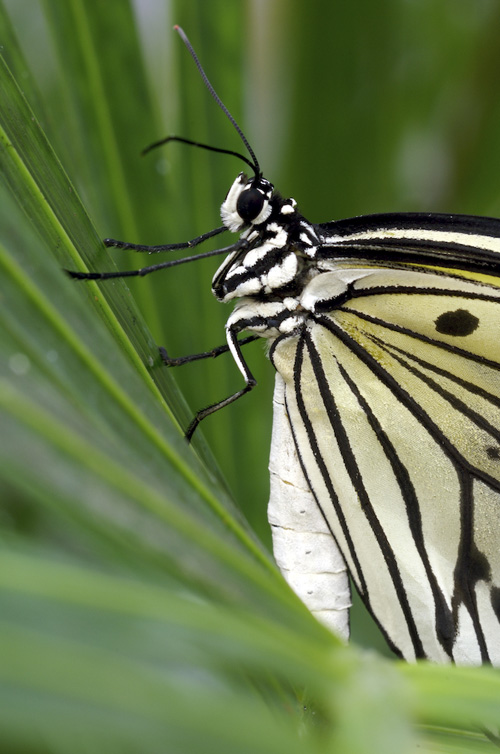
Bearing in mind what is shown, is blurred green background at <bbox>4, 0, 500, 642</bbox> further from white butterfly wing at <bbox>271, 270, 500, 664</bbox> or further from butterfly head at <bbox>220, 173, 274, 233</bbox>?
white butterfly wing at <bbox>271, 270, 500, 664</bbox>

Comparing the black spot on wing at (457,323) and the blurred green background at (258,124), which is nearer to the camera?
the black spot on wing at (457,323)

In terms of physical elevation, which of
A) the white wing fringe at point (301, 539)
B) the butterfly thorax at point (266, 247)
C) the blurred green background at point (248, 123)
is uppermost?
the blurred green background at point (248, 123)

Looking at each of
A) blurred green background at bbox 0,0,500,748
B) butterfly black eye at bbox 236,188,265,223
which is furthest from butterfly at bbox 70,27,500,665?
blurred green background at bbox 0,0,500,748

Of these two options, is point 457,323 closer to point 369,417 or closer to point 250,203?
point 369,417

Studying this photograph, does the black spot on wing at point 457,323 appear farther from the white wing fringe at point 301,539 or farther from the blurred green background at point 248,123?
the blurred green background at point 248,123

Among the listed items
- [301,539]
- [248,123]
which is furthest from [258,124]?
[301,539]

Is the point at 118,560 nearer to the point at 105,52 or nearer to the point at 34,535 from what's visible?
the point at 34,535

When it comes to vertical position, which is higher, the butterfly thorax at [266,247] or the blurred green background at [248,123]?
the blurred green background at [248,123]

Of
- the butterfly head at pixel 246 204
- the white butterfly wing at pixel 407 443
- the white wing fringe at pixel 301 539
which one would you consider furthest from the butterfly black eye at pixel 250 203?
the white wing fringe at pixel 301 539
